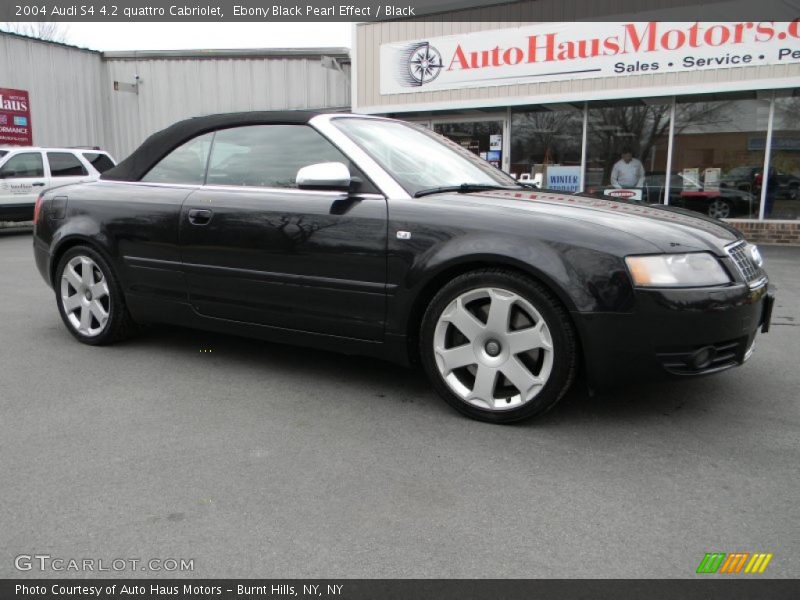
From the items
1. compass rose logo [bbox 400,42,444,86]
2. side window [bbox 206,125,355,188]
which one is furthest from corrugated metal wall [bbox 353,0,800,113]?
side window [bbox 206,125,355,188]

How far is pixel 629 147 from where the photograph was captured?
12.0 m

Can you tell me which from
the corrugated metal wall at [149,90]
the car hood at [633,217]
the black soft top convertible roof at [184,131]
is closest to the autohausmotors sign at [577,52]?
the corrugated metal wall at [149,90]

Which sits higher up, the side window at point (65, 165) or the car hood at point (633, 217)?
the side window at point (65, 165)

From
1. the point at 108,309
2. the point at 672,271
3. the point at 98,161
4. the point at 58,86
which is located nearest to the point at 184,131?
the point at 108,309

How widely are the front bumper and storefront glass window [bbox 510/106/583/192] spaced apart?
9.80 meters

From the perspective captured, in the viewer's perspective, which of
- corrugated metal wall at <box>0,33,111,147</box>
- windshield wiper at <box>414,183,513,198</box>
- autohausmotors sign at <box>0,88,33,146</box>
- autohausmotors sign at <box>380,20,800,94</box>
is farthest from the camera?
corrugated metal wall at <box>0,33,111,147</box>

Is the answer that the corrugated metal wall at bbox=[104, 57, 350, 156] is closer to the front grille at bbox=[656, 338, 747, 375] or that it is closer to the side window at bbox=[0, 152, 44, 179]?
the side window at bbox=[0, 152, 44, 179]

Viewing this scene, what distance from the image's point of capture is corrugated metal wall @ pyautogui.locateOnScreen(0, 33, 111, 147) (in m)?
16.9

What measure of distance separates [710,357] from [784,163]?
9568mm

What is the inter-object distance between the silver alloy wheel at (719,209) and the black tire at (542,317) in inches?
379

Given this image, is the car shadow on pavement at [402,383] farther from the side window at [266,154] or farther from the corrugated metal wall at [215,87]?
the corrugated metal wall at [215,87]

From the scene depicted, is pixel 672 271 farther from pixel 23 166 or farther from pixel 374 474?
pixel 23 166

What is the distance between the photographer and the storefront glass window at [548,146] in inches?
489

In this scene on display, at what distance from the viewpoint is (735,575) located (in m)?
2.09
